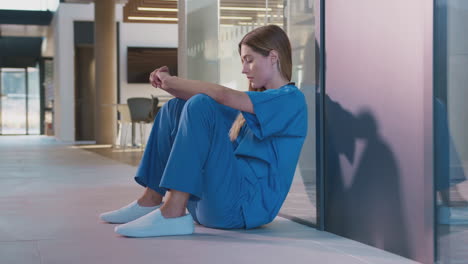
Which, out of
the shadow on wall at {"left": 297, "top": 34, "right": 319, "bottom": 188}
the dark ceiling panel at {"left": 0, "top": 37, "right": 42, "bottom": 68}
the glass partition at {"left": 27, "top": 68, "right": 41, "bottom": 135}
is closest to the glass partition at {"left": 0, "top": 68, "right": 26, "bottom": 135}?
the glass partition at {"left": 27, "top": 68, "right": 41, "bottom": 135}

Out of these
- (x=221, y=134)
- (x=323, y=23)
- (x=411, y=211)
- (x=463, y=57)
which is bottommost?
(x=411, y=211)

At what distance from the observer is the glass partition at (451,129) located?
174 cm

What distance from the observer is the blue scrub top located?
7.52 ft

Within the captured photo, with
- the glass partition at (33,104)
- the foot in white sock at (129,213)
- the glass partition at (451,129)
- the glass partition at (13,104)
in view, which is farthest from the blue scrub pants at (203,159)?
the glass partition at (13,104)

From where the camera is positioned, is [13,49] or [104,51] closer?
[104,51]

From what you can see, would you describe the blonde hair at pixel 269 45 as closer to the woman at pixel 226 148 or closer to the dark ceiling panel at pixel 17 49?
the woman at pixel 226 148

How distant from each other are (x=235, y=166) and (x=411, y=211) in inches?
24.3

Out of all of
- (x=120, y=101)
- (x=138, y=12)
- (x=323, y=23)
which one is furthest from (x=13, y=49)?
(x=323, y=23)

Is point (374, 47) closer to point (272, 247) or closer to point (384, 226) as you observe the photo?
point (384, 226)

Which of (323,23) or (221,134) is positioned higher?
(323,23)

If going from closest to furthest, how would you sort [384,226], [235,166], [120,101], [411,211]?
[411,211] → [384,226] → [235,166] → [120,101]

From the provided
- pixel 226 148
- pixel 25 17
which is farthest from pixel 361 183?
pixel 25 17

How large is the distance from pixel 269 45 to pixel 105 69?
10713 millimetres

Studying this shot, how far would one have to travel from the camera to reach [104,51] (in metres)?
12.7
